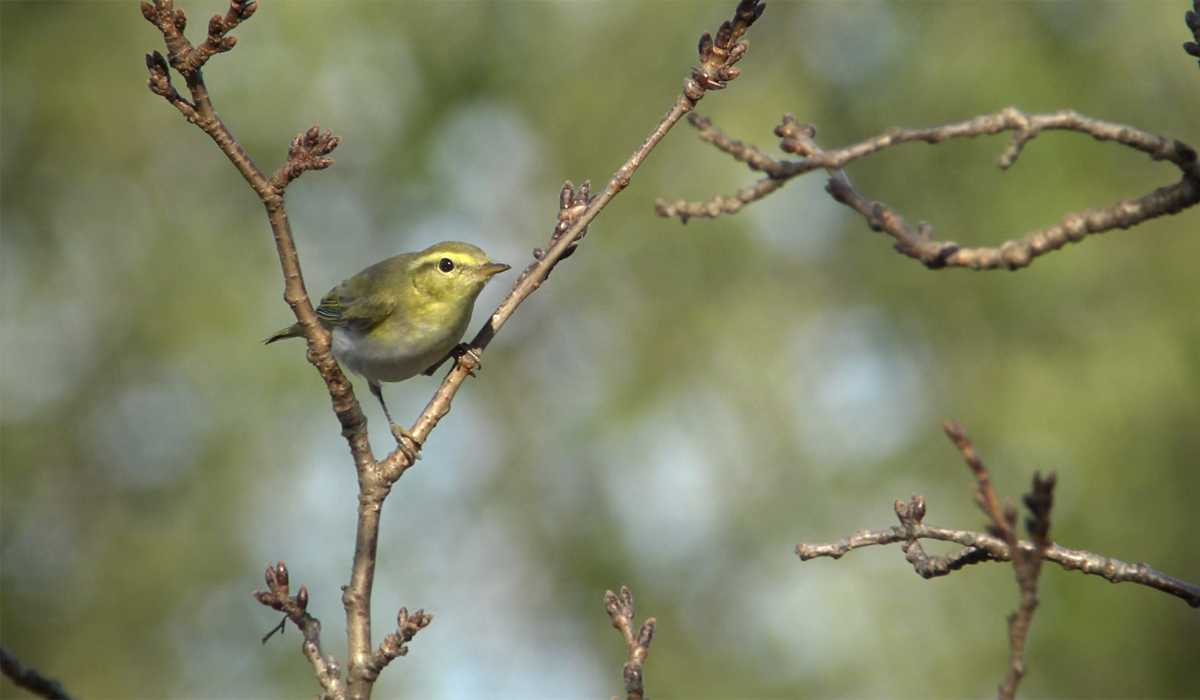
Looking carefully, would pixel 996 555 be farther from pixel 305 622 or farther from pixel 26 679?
pixel 26 679

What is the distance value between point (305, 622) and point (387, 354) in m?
3.73

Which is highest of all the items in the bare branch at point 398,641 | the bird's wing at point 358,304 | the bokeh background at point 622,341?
the bokeh background at point 622,341

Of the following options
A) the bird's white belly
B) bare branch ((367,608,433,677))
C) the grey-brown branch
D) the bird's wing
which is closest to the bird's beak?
the bird's white belly

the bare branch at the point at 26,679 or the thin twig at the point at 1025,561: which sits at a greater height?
the bare branch at the point at 26,679

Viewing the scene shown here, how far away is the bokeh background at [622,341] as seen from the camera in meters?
11.5

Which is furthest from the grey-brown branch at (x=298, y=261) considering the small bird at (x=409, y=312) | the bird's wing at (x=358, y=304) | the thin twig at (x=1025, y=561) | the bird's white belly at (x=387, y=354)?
the bird's wing at (x=358, y=304)

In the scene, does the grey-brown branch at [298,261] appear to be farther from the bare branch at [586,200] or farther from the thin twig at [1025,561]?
the thin twig at [1025,561]

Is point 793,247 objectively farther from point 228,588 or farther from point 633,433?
point 228,588

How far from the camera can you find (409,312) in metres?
6.90

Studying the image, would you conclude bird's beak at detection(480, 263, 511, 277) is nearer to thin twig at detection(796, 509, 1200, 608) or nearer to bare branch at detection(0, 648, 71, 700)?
thin twig at detection(796, 509, 1200, 608)

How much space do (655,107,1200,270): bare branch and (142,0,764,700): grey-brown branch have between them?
42cm

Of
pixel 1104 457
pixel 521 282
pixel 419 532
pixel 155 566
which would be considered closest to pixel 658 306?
pixel 419 532

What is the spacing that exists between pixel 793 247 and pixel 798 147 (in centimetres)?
1143

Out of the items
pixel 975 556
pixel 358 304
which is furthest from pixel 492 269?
pixel 975 556
